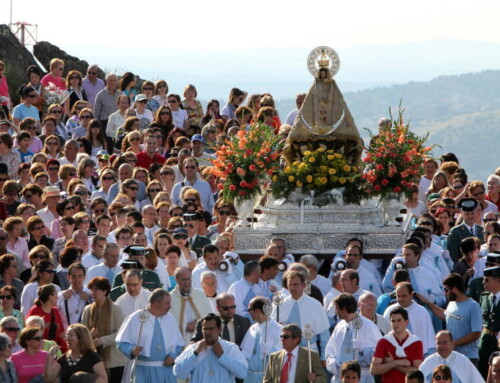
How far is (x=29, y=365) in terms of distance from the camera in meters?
17.6

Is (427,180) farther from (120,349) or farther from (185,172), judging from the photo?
(120,349)

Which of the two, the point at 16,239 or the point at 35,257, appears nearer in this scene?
the point at 35,257

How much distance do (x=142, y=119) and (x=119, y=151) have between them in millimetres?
1382

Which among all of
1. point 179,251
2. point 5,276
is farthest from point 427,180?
point 5,276

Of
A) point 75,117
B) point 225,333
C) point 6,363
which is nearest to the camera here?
point 6,363

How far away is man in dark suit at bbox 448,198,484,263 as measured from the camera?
2331cm

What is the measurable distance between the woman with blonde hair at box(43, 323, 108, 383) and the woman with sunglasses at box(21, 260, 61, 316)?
2222 mm

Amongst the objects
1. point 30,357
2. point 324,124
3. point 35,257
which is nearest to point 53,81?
point 324,124

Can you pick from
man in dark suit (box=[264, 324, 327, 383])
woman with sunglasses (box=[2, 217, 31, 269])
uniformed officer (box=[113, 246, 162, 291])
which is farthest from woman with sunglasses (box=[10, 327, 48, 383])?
woman with sunglasses (box=[2, 217, 31, 269])

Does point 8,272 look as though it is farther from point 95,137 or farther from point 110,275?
point 95,137

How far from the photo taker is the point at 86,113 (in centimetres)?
2912

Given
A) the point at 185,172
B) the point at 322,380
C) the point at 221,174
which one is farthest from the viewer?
the point at 185,172

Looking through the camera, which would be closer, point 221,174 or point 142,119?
point 221,174

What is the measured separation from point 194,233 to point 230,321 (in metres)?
4.32
